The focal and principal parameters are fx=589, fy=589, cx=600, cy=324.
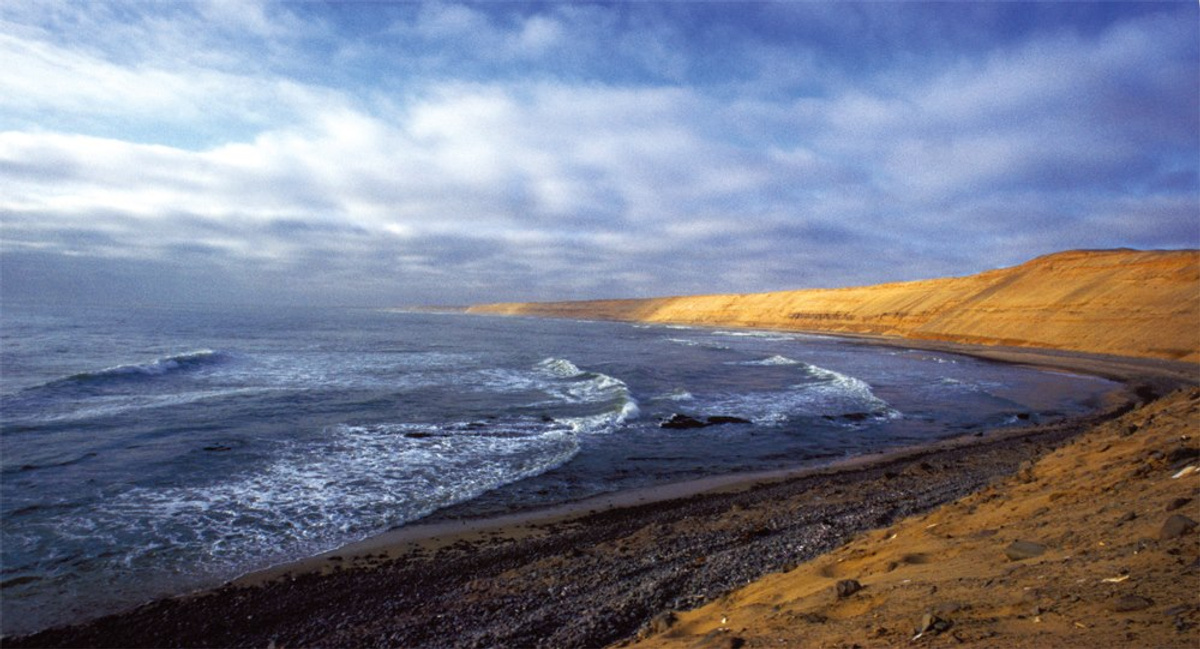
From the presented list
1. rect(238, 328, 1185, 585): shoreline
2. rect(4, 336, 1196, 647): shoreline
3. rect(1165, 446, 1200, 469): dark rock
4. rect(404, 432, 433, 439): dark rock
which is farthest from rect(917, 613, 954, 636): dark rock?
rect(404, 432, 433, 439): dark rock

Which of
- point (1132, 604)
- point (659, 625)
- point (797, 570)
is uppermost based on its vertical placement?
point (1132, 604)

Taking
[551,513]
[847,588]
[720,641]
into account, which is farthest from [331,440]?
[847,588]

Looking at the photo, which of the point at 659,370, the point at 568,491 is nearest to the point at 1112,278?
the point at 659,370

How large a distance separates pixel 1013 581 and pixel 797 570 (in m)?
2.24

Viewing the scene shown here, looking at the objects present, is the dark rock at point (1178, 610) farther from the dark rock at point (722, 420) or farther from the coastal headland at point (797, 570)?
the dark rock at point (722, 420)

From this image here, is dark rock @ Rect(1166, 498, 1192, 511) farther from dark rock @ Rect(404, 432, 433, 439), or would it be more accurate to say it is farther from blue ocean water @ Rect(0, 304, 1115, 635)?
dark rock @ Rect(404, 432, 433, 439)

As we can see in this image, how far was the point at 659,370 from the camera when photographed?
32531mm

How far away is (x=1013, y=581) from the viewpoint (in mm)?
4219

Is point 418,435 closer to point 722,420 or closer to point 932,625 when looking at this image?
point 722,420

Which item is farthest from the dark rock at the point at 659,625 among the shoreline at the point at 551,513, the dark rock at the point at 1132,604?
the shoreline at the point at 551,513

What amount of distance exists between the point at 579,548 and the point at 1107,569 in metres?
5.99

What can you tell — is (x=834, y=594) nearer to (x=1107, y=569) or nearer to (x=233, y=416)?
(x=1107, y=569)

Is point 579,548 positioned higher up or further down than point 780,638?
further down

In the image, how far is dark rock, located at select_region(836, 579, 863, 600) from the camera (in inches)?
184
